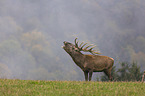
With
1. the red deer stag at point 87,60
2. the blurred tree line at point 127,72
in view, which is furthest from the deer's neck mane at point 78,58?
the blurred tree line at point 127,72

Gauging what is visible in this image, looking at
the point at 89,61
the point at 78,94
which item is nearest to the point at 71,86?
the point at 78,94

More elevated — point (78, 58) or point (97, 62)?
point (78, 58)

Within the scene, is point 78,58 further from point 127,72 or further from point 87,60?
point 127,72

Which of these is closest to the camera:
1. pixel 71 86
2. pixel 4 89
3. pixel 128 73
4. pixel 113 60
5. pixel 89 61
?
pixel 4 89

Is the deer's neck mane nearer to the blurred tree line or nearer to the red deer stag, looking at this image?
the red deer stag

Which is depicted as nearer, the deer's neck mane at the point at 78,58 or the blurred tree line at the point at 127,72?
the deer's neck mane at the point at 78,58

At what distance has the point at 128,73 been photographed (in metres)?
29.0

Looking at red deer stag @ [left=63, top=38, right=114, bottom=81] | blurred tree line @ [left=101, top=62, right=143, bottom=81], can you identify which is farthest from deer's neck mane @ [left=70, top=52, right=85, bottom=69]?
blurred tree line @ [left=101, top=62, right=143, bottom=81]

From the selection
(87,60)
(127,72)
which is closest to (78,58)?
(87,60)

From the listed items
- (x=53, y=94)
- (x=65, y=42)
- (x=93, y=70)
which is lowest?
(x=53, y=94)

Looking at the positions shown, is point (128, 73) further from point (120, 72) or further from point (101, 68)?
point (101, 68)

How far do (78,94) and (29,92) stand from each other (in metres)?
1.98

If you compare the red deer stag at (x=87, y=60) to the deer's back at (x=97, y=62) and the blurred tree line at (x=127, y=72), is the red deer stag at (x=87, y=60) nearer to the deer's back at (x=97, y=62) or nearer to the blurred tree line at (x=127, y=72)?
the deer's back at (x=97, y=62)

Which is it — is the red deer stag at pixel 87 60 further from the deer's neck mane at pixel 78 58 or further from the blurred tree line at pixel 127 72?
the blurred tree line at pixel 127 72
